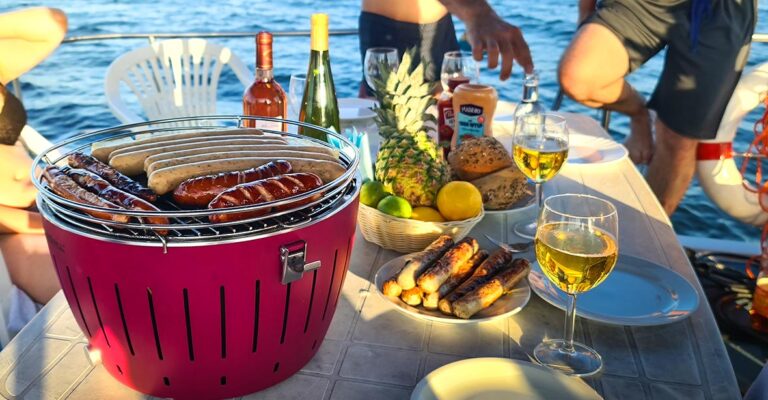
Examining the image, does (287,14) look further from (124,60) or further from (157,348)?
(157,348)

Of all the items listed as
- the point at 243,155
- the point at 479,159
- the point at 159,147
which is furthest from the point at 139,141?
the point at 479,159

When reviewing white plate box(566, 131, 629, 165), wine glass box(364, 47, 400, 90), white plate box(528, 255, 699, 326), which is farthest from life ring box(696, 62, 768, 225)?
white plate box(528, 255, 699, 326)

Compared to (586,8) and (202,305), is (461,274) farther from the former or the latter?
(586,8)

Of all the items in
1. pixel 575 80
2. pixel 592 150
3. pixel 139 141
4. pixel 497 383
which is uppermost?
pixel 139 141

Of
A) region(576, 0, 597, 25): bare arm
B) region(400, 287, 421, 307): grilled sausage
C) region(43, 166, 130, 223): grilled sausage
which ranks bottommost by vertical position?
region(400, 287, 421, 307): grilled sausage

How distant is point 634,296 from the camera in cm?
116

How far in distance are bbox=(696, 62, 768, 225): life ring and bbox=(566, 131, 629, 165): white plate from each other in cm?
123

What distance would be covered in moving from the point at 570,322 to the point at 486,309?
0.15m

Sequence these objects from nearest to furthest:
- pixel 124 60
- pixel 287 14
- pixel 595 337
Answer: pixel 595 337 < pixel 124 60 < pixel 287 14

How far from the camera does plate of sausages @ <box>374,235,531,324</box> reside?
3.45ft

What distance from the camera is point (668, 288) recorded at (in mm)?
1165

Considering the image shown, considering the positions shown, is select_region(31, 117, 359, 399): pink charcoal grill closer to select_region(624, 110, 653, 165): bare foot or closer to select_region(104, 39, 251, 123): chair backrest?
select_region(104, 39, 251, 123): chair backrest

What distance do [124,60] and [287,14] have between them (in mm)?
10461

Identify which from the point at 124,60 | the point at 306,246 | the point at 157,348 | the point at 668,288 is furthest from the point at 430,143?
the point at 124,60
